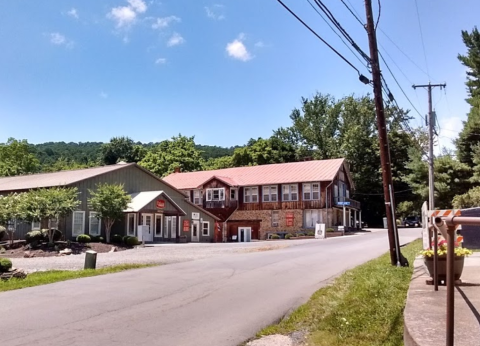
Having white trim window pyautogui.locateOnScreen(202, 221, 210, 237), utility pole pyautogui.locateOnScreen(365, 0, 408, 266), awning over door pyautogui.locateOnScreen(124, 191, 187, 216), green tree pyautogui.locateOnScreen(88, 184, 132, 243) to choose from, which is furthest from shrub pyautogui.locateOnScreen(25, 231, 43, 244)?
utility pole pyautogui.locateOnScreen(365, 0, 408, 266)

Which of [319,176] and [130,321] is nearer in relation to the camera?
[130,321]

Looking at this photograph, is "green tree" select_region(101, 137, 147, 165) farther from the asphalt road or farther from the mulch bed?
the asphalt road

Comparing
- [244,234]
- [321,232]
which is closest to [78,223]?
[321,232]

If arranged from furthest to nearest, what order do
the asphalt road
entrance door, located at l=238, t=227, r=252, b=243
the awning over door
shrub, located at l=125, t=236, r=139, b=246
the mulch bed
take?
entrance door, located at l=238, t=227, r=252, b=243, the awning over door, shrub, located at l=125, t=236, r=139, b=246, the mulch bed, the asphalt road

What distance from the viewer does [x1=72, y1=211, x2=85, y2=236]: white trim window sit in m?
32.2

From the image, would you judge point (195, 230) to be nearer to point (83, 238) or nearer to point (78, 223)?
point (78, 223)

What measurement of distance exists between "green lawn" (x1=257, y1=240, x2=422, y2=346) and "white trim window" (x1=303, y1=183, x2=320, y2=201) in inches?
1429

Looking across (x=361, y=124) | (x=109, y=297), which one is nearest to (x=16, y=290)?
(x=109, y=297)

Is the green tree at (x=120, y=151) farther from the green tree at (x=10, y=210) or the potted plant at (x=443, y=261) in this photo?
the potted plant at (x=443, y=261)

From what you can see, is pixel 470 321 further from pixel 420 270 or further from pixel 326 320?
pixel 420 270

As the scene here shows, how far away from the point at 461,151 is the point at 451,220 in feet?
130

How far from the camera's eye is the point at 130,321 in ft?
29.0

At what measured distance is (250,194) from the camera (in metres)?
52.6

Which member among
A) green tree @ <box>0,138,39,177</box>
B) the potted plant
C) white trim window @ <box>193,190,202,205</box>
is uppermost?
green tree @ <box>0,138,39,177</box>
